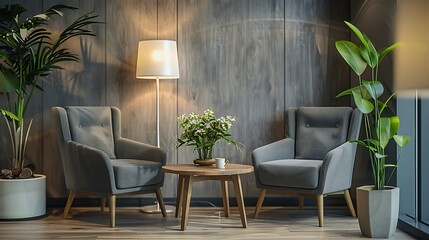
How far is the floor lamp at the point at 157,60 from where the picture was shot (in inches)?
202

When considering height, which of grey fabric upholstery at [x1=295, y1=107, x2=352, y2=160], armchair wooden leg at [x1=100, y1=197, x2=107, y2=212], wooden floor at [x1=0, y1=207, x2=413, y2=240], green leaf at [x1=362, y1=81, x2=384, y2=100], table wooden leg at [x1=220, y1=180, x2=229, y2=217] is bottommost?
wooden floor at [x1=0, y1=207, x2=413, y2=240]

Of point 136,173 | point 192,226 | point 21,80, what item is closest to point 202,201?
point 192,226

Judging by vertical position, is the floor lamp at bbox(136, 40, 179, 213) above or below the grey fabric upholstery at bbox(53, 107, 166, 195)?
above

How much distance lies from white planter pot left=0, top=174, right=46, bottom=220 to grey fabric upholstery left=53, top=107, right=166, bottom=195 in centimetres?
28

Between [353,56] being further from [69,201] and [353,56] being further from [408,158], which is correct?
[69,201]

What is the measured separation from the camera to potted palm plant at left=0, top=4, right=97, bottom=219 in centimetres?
484

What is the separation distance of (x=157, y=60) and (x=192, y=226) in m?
1.42

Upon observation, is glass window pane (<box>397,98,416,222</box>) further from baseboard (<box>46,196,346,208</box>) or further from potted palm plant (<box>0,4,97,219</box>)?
potted palm plant (<box>0,4,97,219</box>)

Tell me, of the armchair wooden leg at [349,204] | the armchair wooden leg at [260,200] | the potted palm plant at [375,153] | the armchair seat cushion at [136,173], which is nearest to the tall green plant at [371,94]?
the potted palm plant at [375,153]

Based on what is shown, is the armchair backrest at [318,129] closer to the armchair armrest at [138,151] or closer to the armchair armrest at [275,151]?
the armchair armrest at [275,151]

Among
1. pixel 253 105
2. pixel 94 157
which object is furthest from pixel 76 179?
pixel 253 105

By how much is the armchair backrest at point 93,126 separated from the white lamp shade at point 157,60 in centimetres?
44

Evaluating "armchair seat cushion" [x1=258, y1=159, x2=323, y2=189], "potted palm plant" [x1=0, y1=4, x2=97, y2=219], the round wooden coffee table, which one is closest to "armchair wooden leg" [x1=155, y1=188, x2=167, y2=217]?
the round wooden coffee table

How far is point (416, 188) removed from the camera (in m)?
4.48
